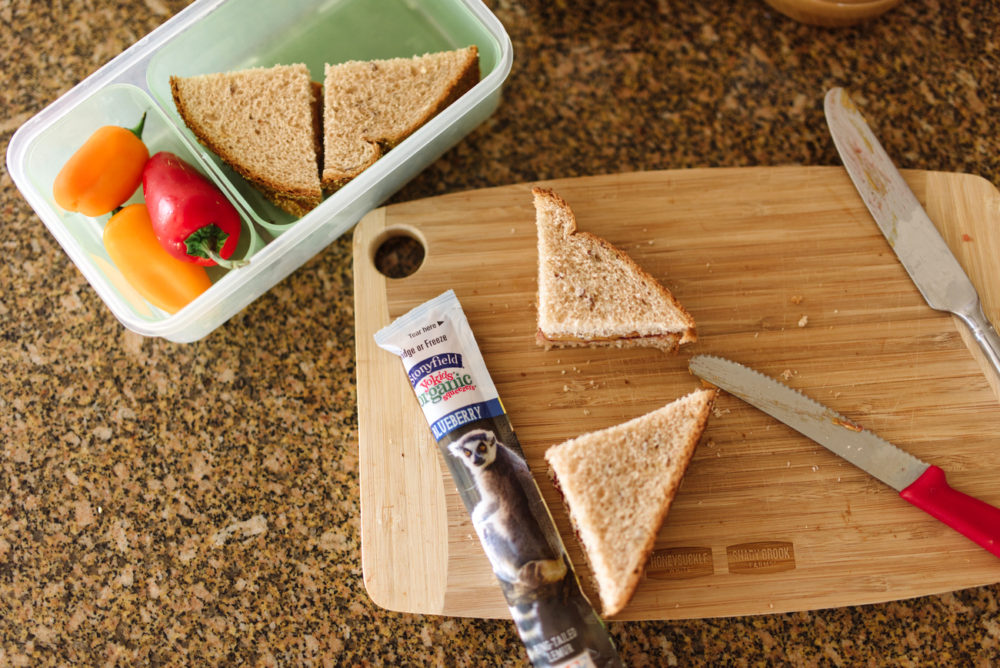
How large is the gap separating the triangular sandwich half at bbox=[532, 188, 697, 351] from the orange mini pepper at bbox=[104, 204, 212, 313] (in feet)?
3.43

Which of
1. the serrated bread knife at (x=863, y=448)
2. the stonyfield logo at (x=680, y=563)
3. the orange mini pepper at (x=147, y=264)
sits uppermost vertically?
the orange mini pepper at (x=147, y=264)

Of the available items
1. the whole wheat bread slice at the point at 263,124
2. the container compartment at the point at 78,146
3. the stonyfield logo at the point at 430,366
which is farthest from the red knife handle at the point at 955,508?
the container compartment at the point at 78,146

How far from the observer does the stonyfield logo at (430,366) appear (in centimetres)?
197

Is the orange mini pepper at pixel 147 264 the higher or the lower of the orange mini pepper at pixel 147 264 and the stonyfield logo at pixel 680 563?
the higher

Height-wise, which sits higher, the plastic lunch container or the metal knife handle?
the plastic lunch container

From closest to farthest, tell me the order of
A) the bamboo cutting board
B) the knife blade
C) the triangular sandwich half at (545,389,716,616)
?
the triangular sandwich half at (545,389,716,616) → the bamboo cutting board → the knife blade

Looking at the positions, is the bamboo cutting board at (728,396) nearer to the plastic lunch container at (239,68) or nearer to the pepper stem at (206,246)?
the plastic lunch container at (239,68)

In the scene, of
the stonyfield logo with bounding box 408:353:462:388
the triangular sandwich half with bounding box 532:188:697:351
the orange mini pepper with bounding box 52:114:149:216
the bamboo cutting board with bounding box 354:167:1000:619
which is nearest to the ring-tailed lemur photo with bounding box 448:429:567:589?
the bamboo cutting board with bounding box 354:167:1000:619

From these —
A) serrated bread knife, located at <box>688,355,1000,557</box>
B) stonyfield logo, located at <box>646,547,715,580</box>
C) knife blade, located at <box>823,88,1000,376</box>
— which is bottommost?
stonyfield logo, located at <box>646,547,715,580</box>

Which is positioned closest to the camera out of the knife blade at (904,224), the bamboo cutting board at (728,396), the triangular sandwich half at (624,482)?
the triangular sandwich half at (624,482)

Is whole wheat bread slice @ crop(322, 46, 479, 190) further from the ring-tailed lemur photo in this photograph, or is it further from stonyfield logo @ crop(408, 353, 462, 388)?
the ring-tailed lemur photo

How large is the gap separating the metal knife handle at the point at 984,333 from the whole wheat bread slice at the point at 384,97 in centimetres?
168

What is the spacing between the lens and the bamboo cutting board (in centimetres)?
191

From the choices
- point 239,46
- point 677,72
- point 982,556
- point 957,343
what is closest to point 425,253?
point 239,46
